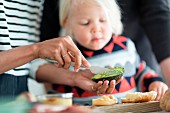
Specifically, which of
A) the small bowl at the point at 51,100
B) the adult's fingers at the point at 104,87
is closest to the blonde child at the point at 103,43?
the adult's fingers at the point at 104,87

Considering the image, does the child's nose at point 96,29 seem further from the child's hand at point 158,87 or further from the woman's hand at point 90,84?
the child's hand at point 158,87

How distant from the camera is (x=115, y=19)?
137 centimetres

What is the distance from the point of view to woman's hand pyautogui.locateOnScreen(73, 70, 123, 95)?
1033 millimetres

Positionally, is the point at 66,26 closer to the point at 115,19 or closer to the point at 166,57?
the point at 115,19

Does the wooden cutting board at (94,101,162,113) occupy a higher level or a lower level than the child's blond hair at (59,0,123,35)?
lower

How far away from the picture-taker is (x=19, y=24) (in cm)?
129

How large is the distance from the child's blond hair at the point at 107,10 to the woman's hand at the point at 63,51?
340mm

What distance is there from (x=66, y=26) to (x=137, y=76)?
334mm

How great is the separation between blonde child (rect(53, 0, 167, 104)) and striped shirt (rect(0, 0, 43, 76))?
0.33 ft

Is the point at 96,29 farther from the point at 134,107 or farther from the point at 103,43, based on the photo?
the point at 134,107

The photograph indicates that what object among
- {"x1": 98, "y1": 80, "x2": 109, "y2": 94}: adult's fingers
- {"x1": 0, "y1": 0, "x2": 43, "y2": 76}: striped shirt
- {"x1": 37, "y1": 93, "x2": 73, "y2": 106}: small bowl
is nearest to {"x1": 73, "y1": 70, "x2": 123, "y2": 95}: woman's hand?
{"x1": 98, "y1": 80, "x2": 109, "y2": 94}: adult's fingers

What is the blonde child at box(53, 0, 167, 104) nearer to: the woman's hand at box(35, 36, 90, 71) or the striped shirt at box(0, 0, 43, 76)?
the striped shirt at box(0, 0, 43, 76)

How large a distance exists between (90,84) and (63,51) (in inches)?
8.4

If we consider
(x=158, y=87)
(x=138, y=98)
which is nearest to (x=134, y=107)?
(x=138, y=98)
